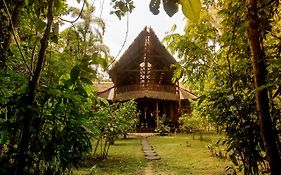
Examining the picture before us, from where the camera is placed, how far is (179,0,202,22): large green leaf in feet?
2.60

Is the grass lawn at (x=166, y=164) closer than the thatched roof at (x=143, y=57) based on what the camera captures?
Yes

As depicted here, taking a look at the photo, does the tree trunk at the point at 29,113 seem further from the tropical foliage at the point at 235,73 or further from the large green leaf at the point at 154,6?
the tropical foliage at the point at 235,73

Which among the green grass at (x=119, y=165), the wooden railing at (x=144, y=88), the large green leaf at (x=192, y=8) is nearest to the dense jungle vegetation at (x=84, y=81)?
the large green leaf at (x=192, y=8)

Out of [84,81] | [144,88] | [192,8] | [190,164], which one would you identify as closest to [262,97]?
[84,81]

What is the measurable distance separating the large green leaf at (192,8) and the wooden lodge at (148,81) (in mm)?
18987

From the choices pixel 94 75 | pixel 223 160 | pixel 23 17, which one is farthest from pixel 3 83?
pixel 223 160

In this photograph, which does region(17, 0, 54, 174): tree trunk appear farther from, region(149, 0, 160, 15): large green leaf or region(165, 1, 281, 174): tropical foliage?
region(165, 1, 281, 174): tropical foliage

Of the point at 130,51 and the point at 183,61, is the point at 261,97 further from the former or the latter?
the point at 130,51

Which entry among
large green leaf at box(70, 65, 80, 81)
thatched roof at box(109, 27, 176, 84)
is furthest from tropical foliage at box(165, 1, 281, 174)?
thatched roof at box(109, 27, 176, 84)

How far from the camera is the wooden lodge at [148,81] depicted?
20.3m

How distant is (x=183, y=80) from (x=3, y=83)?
→ 2430 millimetres

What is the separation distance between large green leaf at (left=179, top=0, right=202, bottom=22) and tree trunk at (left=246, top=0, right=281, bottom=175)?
1.29 metres

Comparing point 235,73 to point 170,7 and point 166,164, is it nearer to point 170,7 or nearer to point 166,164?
point 170,7

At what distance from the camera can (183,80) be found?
13.2 feet
